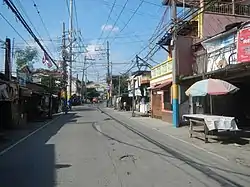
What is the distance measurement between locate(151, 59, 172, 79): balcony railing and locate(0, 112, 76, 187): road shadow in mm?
18049

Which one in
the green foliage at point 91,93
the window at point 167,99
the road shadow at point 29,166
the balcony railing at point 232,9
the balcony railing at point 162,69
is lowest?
the road shadow at point 29,166

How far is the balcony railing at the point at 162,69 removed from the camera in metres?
30.9

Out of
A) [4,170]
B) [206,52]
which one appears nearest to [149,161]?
[4,170]

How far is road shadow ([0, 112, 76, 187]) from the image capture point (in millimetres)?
8172

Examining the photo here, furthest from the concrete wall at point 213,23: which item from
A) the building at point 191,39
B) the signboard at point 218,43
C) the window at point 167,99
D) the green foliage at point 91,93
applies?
the green foliage at point 91,93

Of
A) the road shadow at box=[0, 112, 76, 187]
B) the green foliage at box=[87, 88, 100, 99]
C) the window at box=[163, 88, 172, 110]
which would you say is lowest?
the road shadow at box=[0, 112, 76, 187]

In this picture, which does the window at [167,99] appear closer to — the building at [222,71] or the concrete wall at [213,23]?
the building at [222,71]

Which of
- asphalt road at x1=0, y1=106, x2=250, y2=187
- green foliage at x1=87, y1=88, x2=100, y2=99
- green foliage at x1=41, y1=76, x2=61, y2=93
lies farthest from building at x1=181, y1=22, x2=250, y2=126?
green foliage at x1=87, y1=88, x2=100, y2=99

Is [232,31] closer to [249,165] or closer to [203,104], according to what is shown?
[203,104]

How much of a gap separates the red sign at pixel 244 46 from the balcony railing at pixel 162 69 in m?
14.6

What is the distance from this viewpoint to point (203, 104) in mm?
24547

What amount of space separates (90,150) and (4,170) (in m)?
3.95

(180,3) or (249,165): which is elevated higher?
(180,3)

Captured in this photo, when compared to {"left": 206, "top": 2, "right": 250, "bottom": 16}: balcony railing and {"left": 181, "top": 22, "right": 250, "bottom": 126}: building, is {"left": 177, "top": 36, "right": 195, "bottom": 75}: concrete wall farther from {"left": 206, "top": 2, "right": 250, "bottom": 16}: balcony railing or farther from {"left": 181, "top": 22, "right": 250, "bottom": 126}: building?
{"left": 206, "top": 2, "right": 250, "bottom": 16}: balcony railing
